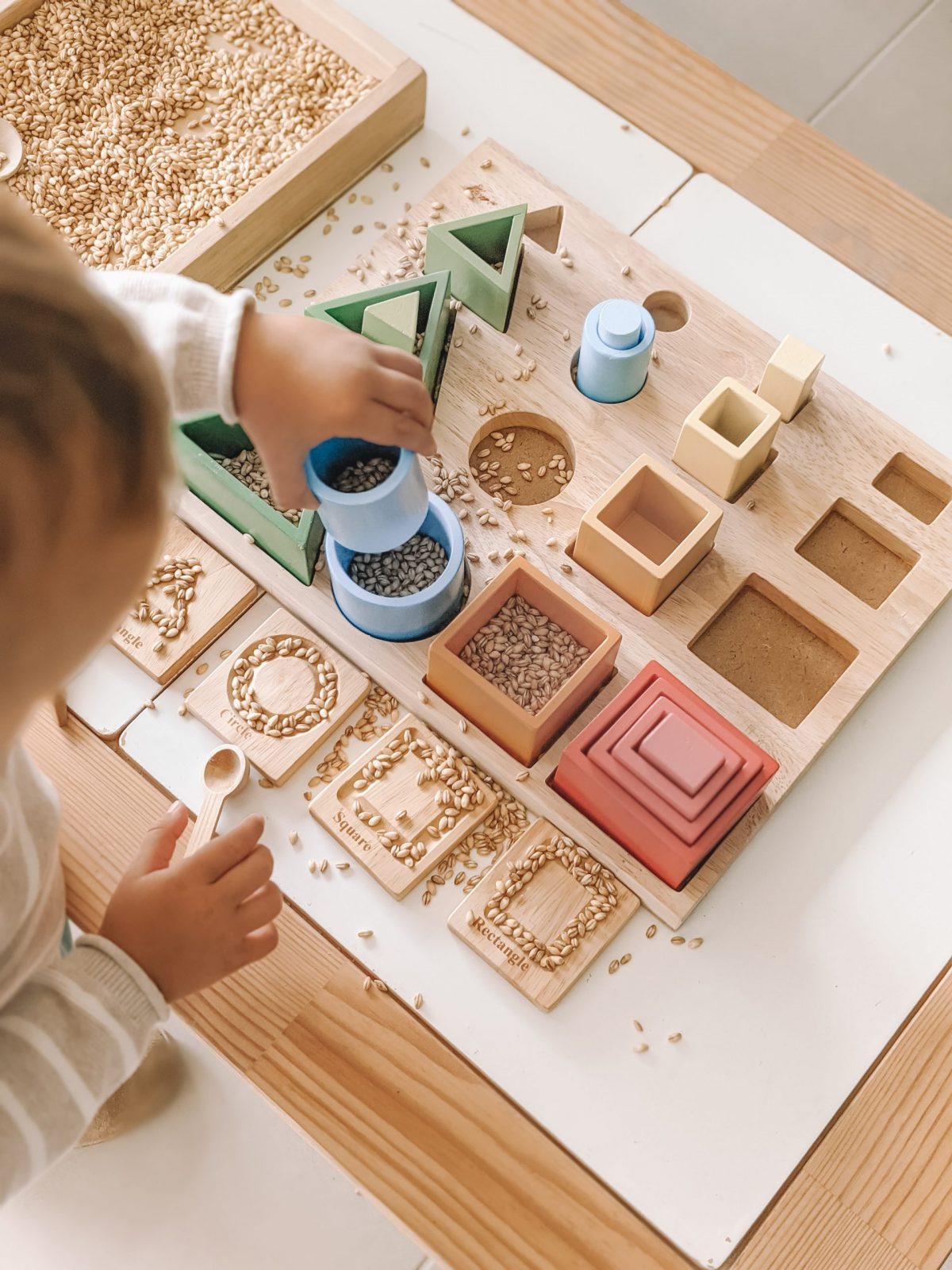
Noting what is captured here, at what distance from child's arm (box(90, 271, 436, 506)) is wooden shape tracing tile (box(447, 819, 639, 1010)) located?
1.00 feet

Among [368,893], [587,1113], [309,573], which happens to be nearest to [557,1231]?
[587,1113]

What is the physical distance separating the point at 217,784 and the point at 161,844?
11cm

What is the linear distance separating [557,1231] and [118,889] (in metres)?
0.36

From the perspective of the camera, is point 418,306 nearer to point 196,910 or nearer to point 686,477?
point 686,477

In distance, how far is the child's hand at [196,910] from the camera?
718mm

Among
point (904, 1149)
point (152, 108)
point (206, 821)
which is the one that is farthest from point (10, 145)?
point (904, 1149)

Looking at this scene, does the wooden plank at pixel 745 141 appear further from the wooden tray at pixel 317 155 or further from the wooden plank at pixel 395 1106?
the wooden plank at pixel 395 1106

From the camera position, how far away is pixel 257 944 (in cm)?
75

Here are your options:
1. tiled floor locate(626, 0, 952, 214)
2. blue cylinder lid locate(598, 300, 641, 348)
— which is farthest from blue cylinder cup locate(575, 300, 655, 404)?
tiled floor locate(626, 0, 952, 214)

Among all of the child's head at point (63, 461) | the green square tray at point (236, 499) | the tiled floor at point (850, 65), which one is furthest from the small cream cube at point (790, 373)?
the tiled floor at point (850, 65)

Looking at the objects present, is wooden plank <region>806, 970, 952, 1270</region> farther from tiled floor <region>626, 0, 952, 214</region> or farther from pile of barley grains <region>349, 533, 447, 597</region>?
tiled floor <region>626, 0, 952, 214</region>

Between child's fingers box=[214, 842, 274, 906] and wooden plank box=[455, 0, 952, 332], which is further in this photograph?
wooden plank box=[455, 0, 952, 332]

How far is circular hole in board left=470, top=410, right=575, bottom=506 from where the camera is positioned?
0.95m

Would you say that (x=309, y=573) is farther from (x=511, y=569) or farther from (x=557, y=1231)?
(x=557, y=1231)
